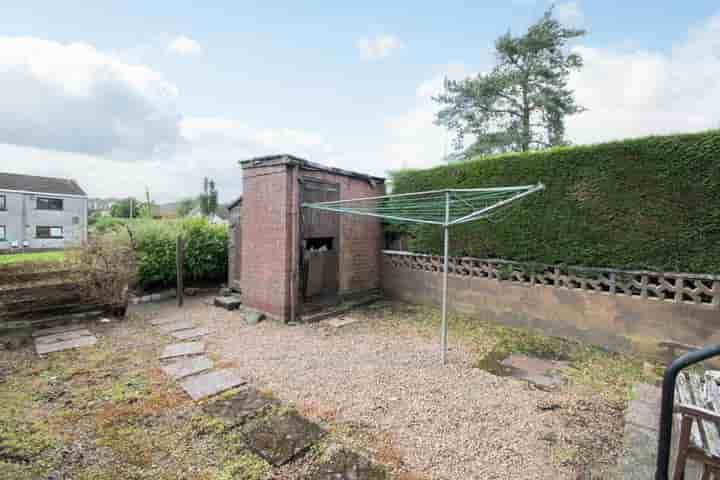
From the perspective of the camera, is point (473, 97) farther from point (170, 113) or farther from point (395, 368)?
point (170, 113)

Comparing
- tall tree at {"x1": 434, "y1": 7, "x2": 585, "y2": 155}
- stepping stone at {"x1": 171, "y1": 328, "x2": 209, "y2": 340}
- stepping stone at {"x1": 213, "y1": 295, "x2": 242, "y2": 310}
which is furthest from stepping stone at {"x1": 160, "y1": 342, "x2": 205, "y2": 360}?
tall tree at {"x1": 434, "y1": 7, "x2": 585, "y2": 155}

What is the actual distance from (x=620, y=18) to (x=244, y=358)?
31.8 ft

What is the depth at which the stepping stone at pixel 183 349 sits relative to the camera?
14.9 feet

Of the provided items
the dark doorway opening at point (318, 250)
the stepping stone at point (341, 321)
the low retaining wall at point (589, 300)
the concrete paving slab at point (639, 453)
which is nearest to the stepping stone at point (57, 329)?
the dark doorway opening at point (318, 250)

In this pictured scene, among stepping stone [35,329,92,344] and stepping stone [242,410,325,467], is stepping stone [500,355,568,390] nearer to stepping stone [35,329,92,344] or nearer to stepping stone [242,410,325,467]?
stepping stone [242,410,325,467]

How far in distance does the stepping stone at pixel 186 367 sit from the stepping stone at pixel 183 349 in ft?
0.73

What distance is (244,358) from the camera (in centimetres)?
447

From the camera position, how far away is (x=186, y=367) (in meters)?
4.15

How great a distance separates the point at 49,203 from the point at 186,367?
106 feet

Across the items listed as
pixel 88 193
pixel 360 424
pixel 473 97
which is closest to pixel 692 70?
pixel 473 97

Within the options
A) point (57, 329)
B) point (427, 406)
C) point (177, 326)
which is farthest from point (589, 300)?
point (57, 329)

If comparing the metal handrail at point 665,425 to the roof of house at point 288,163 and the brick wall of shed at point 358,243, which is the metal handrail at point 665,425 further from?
the brick wall of shed at point 358,243

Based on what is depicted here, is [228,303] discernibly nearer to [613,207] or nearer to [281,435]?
[281,435]

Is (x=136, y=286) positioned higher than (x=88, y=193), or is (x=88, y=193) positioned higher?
(x=88, y=193)
